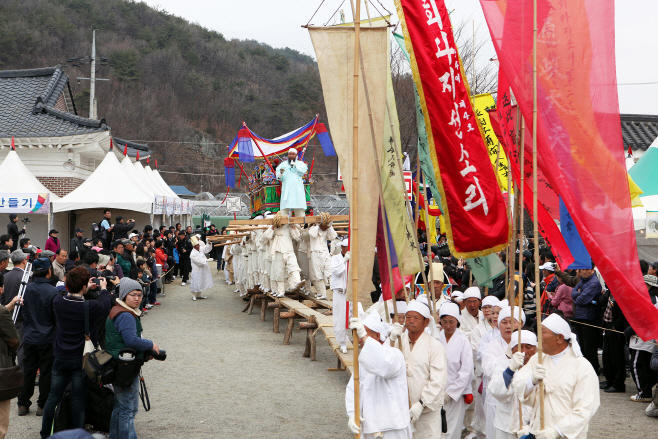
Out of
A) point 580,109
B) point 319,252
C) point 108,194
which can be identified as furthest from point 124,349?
point 108,194

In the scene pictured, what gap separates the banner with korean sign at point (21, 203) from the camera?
54.6 feet

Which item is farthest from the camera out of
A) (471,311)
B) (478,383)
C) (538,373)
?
(471,311)

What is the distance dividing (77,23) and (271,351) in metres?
61.9

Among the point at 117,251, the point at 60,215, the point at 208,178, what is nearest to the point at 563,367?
the point at 117,251

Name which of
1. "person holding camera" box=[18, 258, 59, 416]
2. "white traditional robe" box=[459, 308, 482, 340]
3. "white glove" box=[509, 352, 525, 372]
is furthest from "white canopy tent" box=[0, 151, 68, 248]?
"white glove" box=[509, 352, 525, 372]

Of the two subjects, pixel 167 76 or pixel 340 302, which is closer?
pixel 340 302

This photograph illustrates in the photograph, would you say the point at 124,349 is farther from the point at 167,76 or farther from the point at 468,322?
the point at 167,76

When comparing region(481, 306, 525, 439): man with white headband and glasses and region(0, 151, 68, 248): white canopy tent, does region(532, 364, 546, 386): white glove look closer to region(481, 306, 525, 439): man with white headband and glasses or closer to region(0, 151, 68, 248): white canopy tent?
region(481, 306, 525, 439): man with white headband and glasses

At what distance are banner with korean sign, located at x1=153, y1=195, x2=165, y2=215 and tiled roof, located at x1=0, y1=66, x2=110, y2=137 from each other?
2.92 m

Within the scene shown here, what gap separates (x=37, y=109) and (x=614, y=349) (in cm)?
1977

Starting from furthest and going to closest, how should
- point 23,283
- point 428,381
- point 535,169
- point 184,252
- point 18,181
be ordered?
point 184,252 → point 18,181 → point 23,283 → point 428,381 → point 535,169

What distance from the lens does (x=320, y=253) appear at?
13266 mm

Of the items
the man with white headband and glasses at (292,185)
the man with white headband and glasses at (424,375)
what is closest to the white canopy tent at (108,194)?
the man with white headband and glasses at (292,185)

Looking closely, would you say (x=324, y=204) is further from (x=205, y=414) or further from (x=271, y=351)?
(x=205, y=414)
